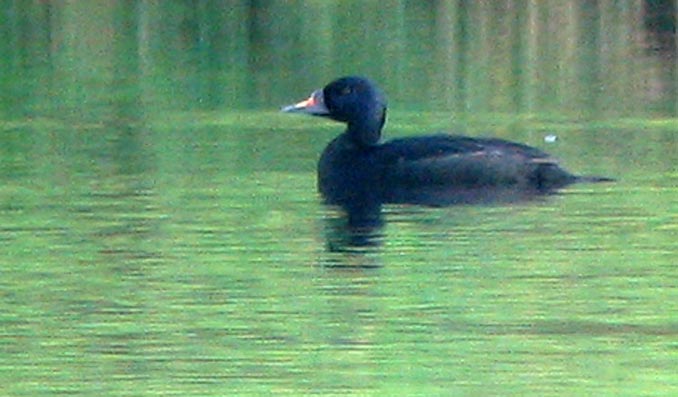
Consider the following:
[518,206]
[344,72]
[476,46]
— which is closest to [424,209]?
[518,206]

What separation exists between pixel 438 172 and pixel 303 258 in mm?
2484

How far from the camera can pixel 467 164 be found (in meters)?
11.3

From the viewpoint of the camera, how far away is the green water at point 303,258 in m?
6.82

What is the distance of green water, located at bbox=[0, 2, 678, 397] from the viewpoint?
22.4ft

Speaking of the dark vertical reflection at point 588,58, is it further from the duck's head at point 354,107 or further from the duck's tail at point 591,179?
the duck's tail at point 591,179

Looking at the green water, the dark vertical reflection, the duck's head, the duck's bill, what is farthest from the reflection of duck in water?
the dark vertical reflection

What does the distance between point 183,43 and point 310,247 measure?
11220 mm

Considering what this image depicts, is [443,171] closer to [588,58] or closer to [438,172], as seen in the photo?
[438,172]

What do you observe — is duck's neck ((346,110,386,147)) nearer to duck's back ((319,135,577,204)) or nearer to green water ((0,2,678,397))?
green water ((0,2,678,397))

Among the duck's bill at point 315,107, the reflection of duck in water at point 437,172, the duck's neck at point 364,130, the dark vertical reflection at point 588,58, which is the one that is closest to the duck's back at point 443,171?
the reflection of duck in water at point 437,172

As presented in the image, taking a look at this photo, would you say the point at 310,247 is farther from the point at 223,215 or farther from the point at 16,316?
the point at 16,316

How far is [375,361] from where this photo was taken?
272 inches

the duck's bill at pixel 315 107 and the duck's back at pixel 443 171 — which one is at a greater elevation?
the duck's bill at pixel 315 107

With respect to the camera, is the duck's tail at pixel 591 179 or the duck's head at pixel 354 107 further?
the duck's head at pixel 354 107
